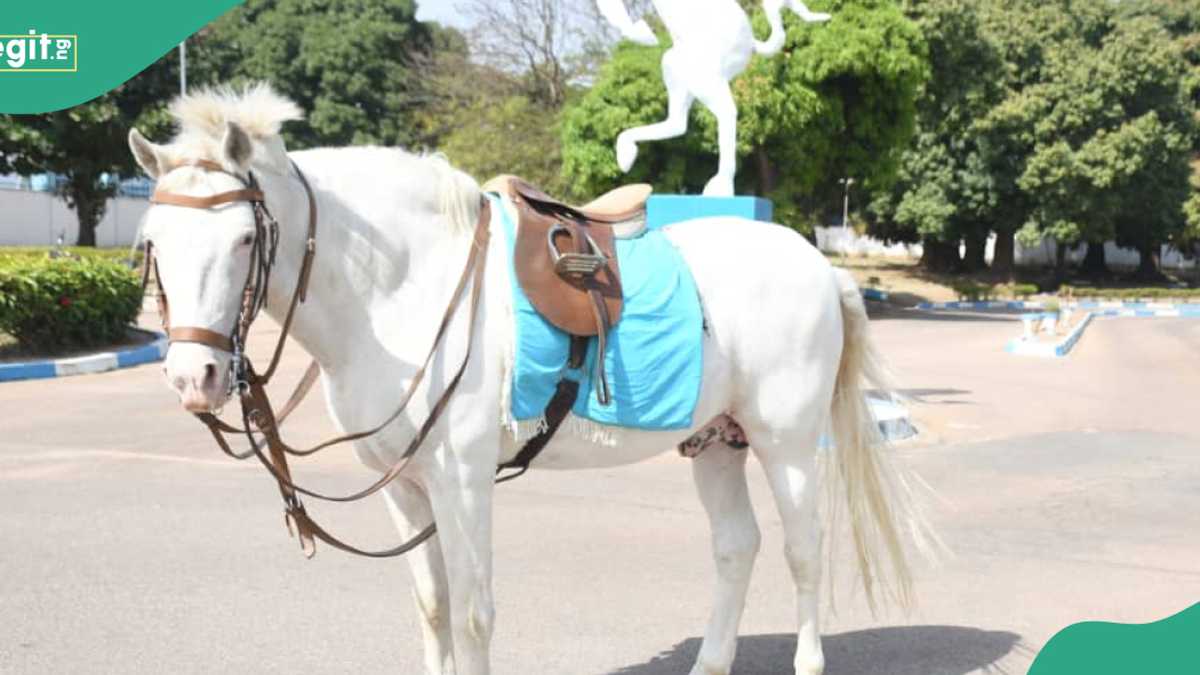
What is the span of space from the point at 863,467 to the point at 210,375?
242cm

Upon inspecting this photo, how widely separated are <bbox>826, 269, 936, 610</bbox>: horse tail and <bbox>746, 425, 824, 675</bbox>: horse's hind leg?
1.26ft

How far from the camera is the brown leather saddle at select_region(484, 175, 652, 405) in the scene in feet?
10.6

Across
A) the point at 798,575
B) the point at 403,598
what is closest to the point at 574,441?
the point at 798,575

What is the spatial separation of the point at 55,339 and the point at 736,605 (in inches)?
465

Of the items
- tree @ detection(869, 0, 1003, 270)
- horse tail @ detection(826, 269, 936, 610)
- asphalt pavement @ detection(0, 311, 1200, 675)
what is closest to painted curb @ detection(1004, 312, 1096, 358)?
asphalt pavement @ detection(0, 311, 1200, 675)

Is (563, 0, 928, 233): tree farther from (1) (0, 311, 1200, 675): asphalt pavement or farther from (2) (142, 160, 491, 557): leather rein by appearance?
(2) (142, 160, 491, 557): leather rein

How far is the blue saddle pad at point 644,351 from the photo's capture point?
3283mm

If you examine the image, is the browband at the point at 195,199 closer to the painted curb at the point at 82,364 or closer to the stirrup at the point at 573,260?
the stirrup at the point at 573,260

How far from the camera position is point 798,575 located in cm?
381

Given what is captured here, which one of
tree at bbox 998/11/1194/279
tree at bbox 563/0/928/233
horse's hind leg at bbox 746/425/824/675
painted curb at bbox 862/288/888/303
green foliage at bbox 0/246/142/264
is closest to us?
horse's hind leg at bbox 746/425/824/675

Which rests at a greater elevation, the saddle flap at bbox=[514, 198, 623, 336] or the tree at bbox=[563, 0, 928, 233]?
the tree at bbox=[563, 0, 928, 233]

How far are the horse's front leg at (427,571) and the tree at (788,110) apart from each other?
787 inches

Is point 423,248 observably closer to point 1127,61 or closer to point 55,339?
point 55,339

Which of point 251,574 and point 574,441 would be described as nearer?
point 574,441
